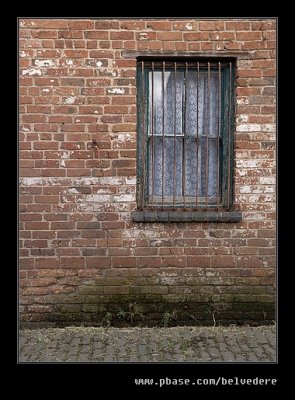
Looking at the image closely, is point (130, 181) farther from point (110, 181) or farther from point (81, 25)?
point (81, 25)

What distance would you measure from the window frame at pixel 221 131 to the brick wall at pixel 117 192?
10 cm

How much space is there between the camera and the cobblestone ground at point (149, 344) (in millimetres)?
4738

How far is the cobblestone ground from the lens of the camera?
4738 mm

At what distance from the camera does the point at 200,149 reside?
18.3 ft

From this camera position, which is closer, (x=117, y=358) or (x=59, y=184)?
(x=117, y=358)

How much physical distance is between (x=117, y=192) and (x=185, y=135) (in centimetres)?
94

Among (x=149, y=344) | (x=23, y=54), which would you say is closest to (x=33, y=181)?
(x=23, y=54)

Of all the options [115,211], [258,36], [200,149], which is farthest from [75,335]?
[258,36]

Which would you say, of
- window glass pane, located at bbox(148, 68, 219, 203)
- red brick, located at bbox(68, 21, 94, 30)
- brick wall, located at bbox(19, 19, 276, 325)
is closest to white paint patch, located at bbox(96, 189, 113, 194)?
brick wall, located at bbox(19, 19, 276, 325)

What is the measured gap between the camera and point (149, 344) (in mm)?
5043

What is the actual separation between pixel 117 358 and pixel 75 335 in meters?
0.73

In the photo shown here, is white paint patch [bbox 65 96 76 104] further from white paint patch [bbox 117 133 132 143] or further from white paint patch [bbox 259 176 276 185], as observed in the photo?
white paint patch [bbox 259 176 276 185]

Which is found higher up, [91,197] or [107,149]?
[107,149]

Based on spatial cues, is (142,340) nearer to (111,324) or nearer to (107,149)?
(111,324)
